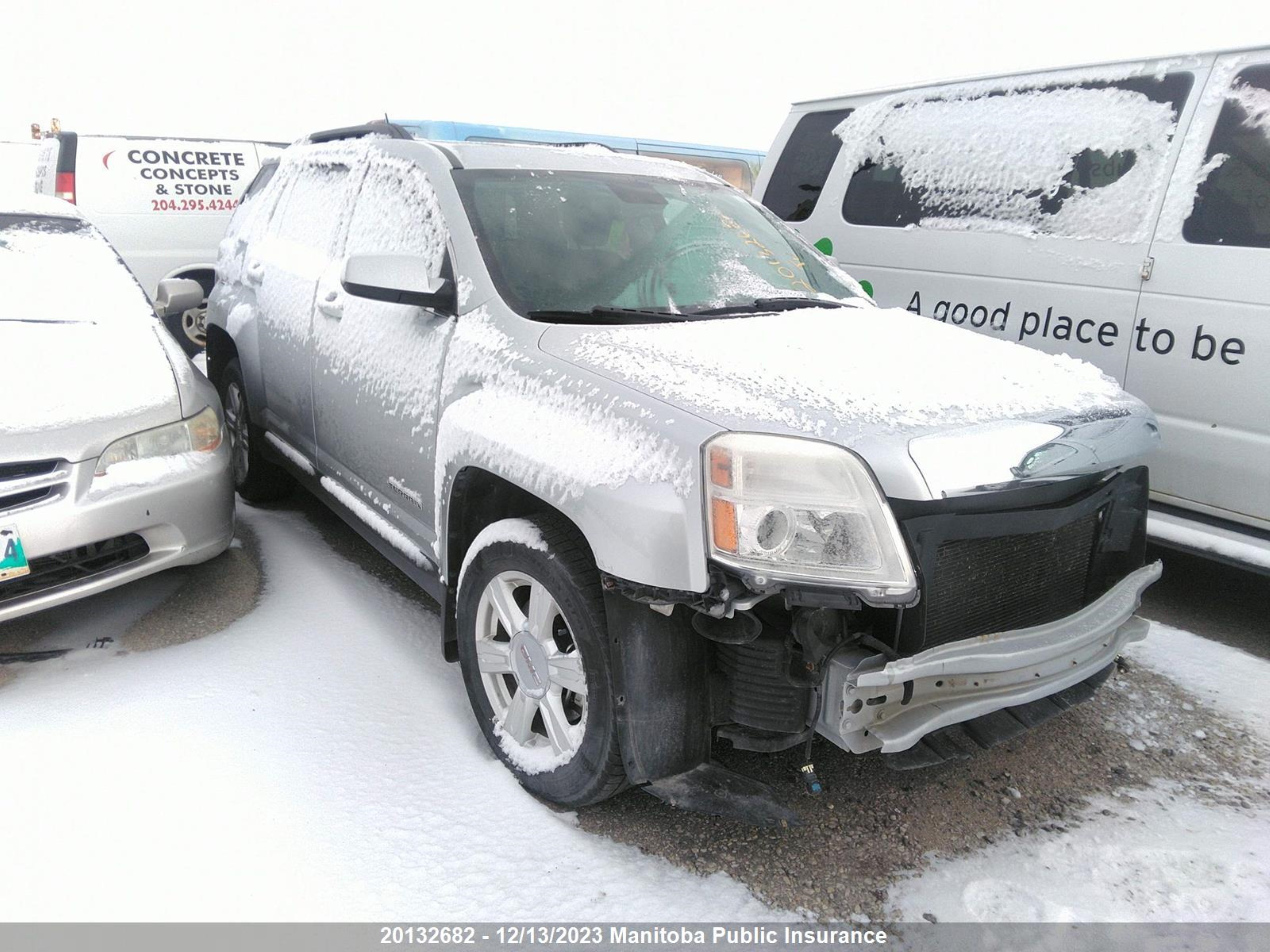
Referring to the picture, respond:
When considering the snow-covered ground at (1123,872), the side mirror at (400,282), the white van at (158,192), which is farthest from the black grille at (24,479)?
the white van at (158,192)

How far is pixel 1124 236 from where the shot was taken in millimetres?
3680

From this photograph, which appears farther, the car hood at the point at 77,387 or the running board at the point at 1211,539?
the running board at the point at 1211,539

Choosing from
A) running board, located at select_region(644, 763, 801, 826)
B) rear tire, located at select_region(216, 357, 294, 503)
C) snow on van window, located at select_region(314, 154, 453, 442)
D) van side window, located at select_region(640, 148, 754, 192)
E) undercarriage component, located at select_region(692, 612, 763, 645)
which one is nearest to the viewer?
undercarriage component, located at select_region(692, 612, 763, 645)

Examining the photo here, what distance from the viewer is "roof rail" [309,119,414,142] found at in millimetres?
3574

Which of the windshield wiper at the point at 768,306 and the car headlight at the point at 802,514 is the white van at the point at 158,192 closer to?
the windshield wiper at the point at 768,306

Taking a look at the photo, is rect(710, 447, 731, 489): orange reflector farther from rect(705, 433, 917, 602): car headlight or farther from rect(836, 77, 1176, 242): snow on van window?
rect(836, 77, 1176, 242): snow on van window

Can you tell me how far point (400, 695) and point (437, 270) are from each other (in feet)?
4.55

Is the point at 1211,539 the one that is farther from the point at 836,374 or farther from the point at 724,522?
the point at 724,522

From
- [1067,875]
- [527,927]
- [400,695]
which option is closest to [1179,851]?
[1067,875]

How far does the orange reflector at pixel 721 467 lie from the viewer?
6.22 ft

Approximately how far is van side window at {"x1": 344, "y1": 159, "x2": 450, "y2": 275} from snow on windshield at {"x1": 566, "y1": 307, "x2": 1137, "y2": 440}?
0.80m

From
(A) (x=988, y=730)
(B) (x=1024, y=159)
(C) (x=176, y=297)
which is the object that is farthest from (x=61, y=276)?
(B) (x=1024, y=159)

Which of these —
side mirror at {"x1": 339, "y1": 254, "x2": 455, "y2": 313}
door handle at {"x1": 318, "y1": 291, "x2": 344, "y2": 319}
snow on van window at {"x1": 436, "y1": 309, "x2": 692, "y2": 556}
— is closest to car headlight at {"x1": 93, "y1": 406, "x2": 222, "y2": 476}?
door handle at {"x1": 318, "y1": 291, "x2": 344, "y2": 319}

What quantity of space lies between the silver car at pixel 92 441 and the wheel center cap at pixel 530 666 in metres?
1.61
